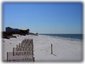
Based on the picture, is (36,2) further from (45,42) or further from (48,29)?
(45,42)

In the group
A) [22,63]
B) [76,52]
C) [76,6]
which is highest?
[76,6]

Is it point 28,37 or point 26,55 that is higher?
point 28,37

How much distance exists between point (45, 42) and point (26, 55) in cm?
30

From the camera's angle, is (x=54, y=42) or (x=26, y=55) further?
(x=54, y=42)

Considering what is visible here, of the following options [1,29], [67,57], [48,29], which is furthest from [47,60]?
[1,29]

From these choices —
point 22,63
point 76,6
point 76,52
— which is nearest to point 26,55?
point 22,63

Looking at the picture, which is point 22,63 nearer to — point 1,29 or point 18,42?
point 18,42

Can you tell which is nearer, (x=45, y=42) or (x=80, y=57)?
(x=80, y=57)

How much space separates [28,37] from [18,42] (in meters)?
0.13

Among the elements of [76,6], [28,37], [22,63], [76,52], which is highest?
[76,6]

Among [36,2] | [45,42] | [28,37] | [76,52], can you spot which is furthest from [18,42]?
[76,52]

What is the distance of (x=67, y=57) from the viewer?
1875 millimetres

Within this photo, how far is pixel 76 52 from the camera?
1.86m

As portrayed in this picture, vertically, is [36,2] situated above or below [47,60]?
above
